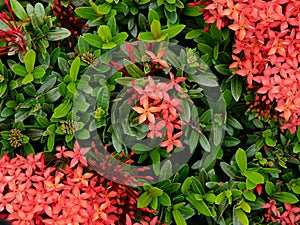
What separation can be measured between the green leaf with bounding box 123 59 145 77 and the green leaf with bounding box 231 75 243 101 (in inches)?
15.4

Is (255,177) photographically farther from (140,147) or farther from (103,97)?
(103,97)

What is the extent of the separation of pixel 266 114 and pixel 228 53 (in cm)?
31

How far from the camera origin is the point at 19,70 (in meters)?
1.87

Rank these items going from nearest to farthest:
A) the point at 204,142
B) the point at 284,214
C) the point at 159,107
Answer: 1. the point at 159,107
2. the point at 204,142
3. the point at 284,214

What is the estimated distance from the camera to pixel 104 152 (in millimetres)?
1900

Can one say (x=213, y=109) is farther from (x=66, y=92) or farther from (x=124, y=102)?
(x=66, y=92)

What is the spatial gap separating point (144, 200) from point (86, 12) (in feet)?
2.66

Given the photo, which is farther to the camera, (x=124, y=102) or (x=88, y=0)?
(x=88, y=0)

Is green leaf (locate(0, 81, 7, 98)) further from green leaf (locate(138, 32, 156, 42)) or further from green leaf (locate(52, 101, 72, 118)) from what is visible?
green leaf (locate(138, 32, 156, 42))

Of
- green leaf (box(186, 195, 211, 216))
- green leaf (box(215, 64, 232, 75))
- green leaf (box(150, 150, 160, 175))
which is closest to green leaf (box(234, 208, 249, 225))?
green leaf (box(186, 195, 211, 216))

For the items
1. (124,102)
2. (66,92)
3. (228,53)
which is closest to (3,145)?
(66,92)

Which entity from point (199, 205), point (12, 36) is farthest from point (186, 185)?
point (12, 36)

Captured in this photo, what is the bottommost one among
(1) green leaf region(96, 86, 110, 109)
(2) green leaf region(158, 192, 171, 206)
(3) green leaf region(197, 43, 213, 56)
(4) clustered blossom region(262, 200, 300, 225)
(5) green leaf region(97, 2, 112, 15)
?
(4) clustered blossom region(262, 200, 300, 225)

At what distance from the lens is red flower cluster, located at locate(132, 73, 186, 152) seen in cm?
169
